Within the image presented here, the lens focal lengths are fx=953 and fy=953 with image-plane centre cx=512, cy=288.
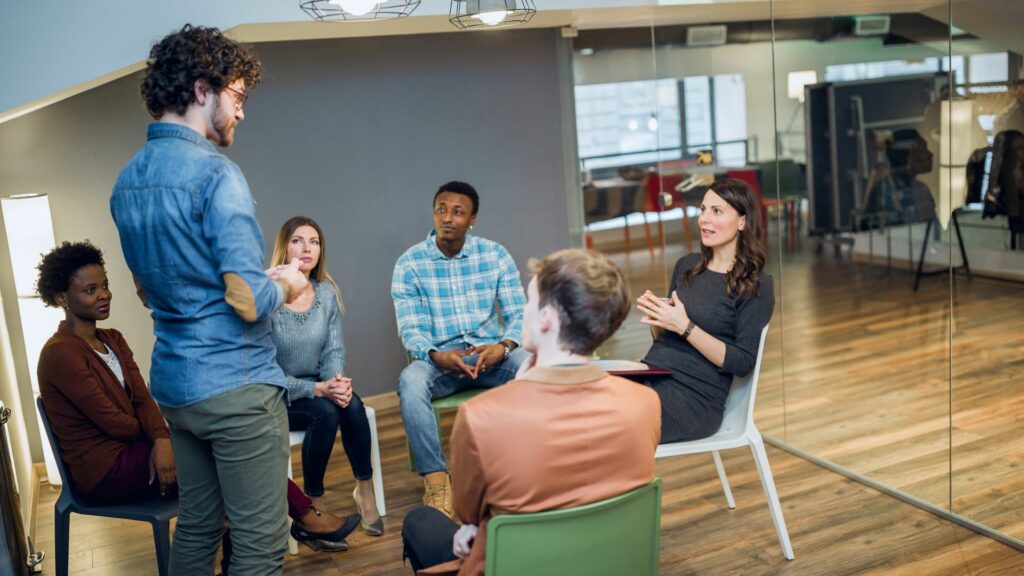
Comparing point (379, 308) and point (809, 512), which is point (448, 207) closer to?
point (379, 308)

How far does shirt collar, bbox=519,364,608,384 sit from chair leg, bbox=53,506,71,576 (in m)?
1.90

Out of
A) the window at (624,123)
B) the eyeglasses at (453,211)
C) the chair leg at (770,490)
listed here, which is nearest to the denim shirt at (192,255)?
the chair leg at (770,490)

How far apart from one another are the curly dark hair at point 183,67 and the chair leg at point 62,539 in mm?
1494

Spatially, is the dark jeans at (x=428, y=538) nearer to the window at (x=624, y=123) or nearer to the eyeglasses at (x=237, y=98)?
the eyeglasses at (x=237, y=98)

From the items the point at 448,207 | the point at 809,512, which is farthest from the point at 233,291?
the point at 809,512

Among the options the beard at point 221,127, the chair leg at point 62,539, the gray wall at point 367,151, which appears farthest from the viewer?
the gray wall at point 367,151

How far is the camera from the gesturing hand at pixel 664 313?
3.18m

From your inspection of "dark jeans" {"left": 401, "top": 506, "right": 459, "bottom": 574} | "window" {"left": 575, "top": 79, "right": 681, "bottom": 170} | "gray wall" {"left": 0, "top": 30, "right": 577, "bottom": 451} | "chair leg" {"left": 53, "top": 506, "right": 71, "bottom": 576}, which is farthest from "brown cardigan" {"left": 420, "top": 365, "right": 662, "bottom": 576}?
"gray wall" {"left": 0, "top": 30, "right": 577, "bottom": 451}

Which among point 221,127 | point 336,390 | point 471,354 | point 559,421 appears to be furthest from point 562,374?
point 471,354

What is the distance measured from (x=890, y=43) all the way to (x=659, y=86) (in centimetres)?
146

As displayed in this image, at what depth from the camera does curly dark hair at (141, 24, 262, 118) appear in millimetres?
2178

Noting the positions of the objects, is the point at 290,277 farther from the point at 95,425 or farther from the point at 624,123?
the point at 624,123

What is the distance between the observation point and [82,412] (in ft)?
9.75

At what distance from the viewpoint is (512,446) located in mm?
1795
